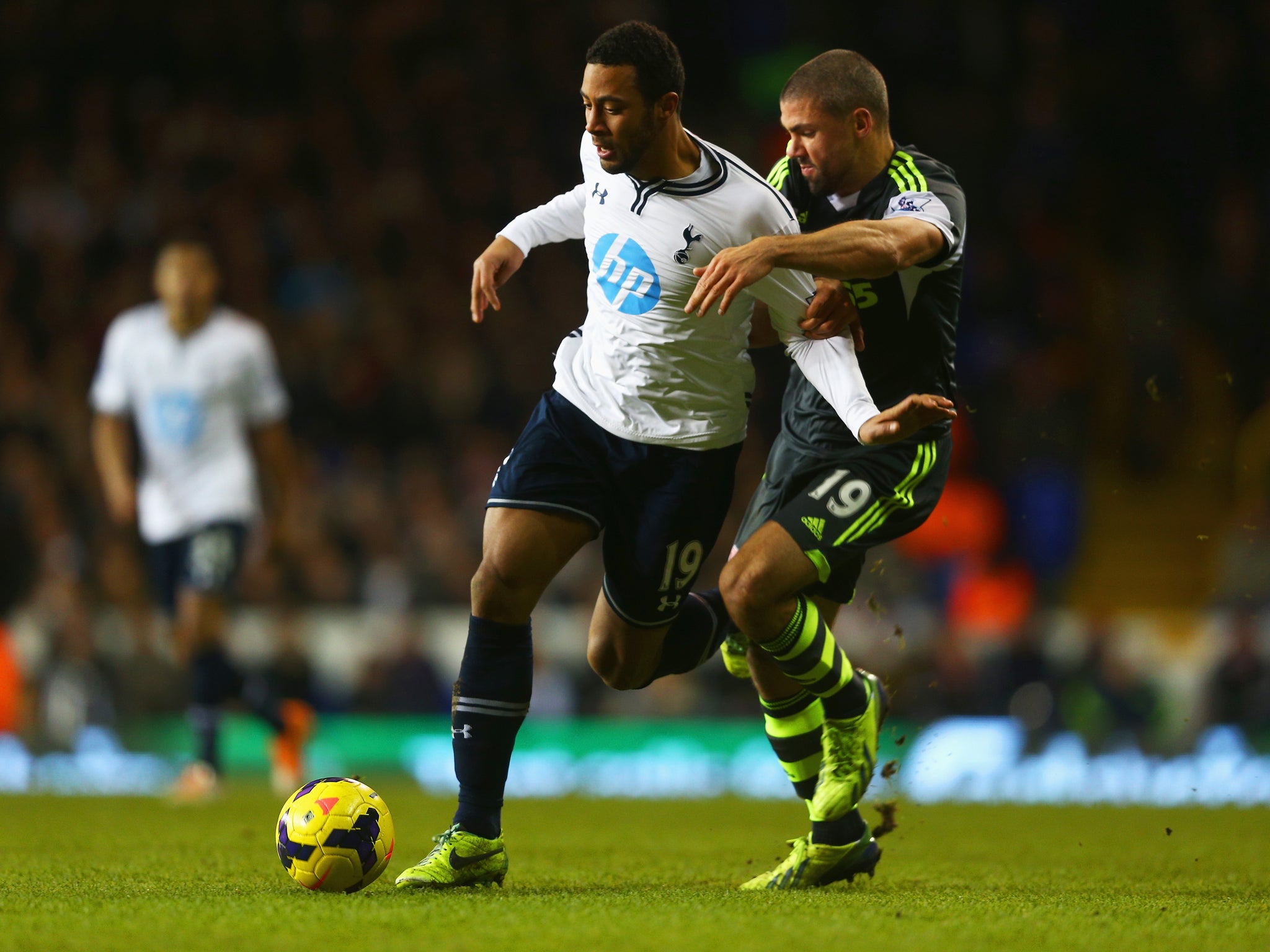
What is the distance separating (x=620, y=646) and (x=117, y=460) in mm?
4298

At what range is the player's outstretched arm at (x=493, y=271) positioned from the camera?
4852 millimetres

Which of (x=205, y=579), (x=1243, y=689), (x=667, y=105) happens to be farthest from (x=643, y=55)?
(x=1243, y=689)

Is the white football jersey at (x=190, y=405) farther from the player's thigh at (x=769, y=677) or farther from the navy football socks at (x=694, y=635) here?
the player's thigh at (x=769, y=677)

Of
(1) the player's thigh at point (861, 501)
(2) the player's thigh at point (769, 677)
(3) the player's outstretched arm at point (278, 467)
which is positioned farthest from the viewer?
(3) the player's outstretched arm at point (278, 467)

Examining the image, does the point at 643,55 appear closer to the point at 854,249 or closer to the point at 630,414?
the point at 854,249

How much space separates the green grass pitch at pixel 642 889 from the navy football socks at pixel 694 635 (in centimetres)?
67

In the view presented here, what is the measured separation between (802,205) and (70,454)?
8.98 meters

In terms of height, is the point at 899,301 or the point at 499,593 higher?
the point at 899,301

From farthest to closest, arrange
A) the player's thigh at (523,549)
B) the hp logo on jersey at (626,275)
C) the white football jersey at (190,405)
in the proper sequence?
the white football jersey at (190,405) → the hp logo on jersey at (626,275) → the player's thigh at (523,549)

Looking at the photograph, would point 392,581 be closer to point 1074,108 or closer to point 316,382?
point 316,382

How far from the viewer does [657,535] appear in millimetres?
4750

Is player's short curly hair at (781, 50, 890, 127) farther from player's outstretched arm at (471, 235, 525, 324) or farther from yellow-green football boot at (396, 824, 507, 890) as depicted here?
yellow-green football boot at (396, 824, 507, 890)

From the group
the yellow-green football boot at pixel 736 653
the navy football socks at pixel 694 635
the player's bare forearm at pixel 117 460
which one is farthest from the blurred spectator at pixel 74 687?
the navy football socks at pixel 694 635

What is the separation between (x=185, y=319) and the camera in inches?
328
